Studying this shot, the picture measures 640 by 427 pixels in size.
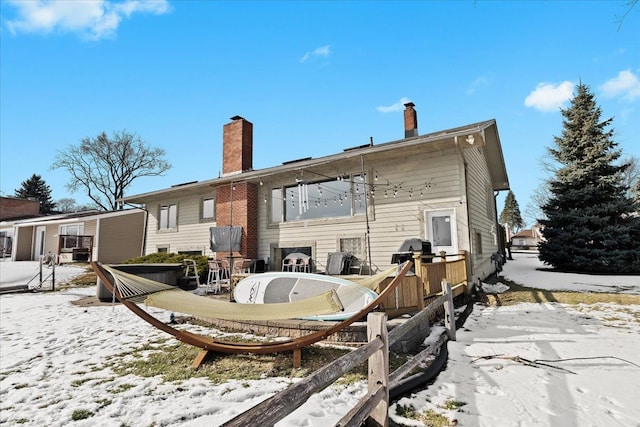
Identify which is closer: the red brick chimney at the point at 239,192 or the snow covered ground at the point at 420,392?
the snow covered ground at the point at 420,392

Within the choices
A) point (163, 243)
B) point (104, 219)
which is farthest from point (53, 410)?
point (104, 219)

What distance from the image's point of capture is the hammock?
3670 mm

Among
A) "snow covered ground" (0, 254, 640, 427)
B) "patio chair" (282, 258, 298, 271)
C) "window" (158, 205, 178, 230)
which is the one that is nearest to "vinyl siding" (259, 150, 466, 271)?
"patio chair" (282, 258, 298, 271)

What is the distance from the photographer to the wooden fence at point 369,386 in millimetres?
1569

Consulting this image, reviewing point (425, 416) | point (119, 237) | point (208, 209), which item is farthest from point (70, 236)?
point (425, 416)

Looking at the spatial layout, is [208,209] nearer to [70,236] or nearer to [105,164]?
[70,236]

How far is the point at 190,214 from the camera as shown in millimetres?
14914

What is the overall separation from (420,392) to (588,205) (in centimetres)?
1563

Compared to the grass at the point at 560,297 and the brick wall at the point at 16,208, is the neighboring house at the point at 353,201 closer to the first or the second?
the grass at the point at 560,297

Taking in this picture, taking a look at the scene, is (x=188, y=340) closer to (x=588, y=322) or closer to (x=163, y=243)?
(x=588, y=322)

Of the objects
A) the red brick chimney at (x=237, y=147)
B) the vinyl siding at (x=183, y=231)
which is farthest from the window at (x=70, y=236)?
the red brick chimney at (x=237, y=147)

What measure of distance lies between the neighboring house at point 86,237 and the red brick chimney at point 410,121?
54.2 ft

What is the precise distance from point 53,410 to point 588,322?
927 cm

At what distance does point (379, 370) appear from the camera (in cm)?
288
